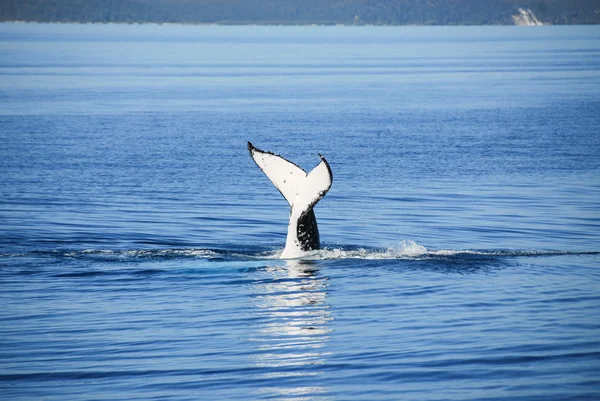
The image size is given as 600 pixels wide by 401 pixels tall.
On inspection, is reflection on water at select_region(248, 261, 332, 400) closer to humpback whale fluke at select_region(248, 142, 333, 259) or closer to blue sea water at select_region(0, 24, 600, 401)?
blue sea water at select_region(0, 24, 600, 401)

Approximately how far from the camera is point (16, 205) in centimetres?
2320

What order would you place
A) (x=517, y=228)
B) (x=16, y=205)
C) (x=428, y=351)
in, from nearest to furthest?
(x=428, y=351) < (x=517, y=228) < (x=16, y=205)

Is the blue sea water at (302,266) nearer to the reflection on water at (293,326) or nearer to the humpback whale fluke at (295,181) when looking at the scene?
the reflection on water at (293,326)

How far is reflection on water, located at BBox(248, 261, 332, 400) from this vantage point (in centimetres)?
1080

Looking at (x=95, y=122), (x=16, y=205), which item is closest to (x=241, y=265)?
(x=16, y=205)

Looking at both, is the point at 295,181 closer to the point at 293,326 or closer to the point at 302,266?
the point at 302,266

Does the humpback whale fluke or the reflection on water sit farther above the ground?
the humpback whale fluke

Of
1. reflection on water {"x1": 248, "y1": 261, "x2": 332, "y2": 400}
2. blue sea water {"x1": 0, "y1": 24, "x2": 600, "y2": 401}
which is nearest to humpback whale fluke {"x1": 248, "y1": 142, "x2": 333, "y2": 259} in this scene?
reflection on water {"x1": 248, "y1": 261, "x2": 332, "y2": 400}

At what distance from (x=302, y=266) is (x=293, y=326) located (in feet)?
10.4

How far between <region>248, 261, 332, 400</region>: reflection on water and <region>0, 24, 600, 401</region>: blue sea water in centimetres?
4

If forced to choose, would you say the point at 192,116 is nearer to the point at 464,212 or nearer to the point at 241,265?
the point at 464,212

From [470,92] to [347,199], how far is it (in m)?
40.9

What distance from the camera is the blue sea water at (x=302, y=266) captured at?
11078 mm

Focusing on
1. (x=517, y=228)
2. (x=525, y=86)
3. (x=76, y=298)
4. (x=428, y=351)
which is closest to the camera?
(x=428, y=351)
